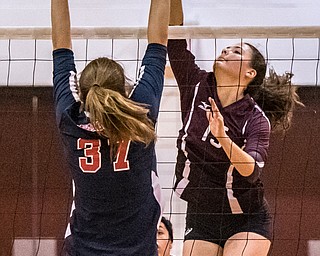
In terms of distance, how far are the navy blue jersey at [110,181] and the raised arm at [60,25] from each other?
3.8 inches

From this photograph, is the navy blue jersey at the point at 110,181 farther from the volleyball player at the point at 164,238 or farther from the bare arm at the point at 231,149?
the volleyball player at the point at 164,238

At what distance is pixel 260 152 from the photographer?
6.82ft

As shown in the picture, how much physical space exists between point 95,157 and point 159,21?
0.35 m

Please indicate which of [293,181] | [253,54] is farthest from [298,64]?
[253,54]

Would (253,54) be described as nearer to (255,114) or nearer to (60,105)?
(255,114)

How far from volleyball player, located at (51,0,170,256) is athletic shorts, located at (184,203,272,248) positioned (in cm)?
58

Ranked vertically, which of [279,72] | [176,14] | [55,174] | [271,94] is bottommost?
[55,174]

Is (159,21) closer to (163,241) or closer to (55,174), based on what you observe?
(163,241)

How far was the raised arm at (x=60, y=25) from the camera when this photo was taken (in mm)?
1700

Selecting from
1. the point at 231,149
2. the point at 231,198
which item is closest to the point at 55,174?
the point at 231,198

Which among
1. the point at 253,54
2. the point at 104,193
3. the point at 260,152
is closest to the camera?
the point at 104,193

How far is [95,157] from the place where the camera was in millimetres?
1564

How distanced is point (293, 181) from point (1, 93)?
4.02 feet

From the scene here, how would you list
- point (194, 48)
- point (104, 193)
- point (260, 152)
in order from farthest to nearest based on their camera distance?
point (194, 48) → point (260, 152) → point (104, 193)
